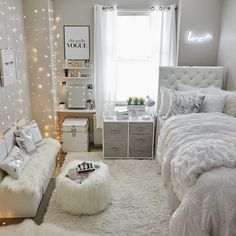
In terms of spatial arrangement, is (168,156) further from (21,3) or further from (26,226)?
(21,3)

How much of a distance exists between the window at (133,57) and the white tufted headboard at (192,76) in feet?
0.95

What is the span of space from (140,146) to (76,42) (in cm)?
190

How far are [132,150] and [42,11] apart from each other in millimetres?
2392

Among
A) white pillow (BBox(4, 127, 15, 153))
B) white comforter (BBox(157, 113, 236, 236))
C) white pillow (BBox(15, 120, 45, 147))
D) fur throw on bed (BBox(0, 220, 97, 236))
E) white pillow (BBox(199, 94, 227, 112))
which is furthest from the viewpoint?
white pillow (BBox(199, 94, 227, 112))

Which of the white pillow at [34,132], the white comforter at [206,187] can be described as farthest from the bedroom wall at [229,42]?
the white pillow at [34,132]

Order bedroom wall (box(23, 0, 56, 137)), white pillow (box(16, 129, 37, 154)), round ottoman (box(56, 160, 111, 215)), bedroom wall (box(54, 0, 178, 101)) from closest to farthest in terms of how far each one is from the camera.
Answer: round ottoman (box(56, 160, 111, 215)), white pillow (box(16, 129, 37, 154)), bedroom wall (box(23, 0, 56, 137)), bedroom wall (box(54, 0, 178, 101))

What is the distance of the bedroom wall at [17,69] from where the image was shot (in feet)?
10.3

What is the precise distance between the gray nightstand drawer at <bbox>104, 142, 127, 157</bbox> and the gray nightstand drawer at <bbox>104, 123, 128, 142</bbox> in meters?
0.11

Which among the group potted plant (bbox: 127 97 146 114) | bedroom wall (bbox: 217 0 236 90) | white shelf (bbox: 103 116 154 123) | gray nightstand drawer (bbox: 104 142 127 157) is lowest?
gray nightstand drawer (bbox: 104 142 127 157)

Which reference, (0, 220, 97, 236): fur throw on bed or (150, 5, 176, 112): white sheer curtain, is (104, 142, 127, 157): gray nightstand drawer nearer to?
(150, 5, 176, 112): white sheer curtain

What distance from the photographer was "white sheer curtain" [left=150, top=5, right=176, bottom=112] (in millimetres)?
4176

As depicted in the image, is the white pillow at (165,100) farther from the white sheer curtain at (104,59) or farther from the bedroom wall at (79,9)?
the bedroom wall at (79,9)

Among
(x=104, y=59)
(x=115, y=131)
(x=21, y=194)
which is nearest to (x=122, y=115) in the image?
(x=115, y=131)

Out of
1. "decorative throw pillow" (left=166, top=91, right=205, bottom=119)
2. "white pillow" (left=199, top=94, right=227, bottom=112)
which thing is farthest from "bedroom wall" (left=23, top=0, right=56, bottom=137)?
"white pillow" (left=199, top=94, right=227, bottom=112)
